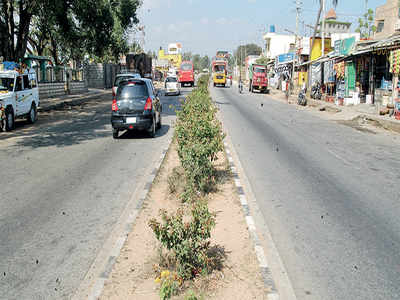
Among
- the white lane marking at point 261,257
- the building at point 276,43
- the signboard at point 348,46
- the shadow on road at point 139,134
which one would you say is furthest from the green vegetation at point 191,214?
the building at point 276,43

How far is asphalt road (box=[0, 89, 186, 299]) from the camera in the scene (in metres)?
4.80

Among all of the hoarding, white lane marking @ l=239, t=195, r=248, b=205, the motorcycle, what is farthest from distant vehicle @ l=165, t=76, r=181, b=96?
white lane marking @ l=239, t=195, r=248, b=205

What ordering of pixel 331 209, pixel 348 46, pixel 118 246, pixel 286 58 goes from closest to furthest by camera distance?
pixel 118 246 → pixel 331 209 → pixel 348 46 → pixel 286 58

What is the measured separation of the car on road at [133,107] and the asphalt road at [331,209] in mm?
3172

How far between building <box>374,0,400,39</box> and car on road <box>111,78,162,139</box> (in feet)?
84.4

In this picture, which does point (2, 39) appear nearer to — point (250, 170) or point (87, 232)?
point (250, 170)

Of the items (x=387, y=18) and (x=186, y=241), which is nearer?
(x=186, y=241)

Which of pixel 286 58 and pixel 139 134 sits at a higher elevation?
pixel 286 58

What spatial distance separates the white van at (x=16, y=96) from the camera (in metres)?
15.7

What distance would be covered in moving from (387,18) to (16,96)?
32.7 meters

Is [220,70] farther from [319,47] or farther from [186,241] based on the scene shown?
[186,241]

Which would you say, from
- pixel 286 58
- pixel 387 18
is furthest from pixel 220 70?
pixel 387 18

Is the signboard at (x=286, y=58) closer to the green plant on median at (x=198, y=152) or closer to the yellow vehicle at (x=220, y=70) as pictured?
the yellow vehicle at (x=220, y=70)

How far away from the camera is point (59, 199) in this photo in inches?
297
